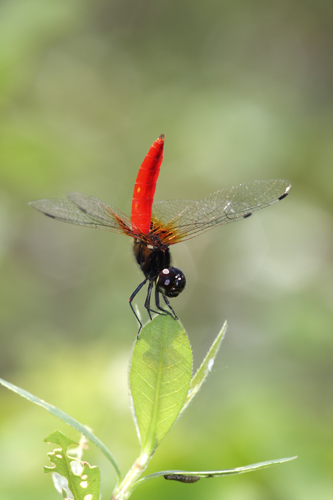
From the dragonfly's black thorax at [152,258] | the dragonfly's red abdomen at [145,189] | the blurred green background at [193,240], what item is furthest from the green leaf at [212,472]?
the blurred green background at [193,240]

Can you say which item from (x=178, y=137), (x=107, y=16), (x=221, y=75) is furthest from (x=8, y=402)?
(x=107, y=16)

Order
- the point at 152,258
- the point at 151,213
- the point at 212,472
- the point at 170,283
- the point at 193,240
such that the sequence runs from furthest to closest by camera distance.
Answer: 1. the point at 193,240
2. the point at 151,213
3. the point at 152,258
4. the point at 170,283
5. the point at 212,472

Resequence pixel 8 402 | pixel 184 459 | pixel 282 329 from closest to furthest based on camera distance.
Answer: pixel 184 459
pixel 8 402
pixel 282 329

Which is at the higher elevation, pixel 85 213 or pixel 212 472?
pixel 85 213

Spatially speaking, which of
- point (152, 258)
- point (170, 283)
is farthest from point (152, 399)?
point (152, 258)

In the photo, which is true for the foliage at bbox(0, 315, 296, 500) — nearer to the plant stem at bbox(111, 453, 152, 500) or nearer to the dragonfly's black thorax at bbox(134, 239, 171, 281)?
the plant stem at bbox(111, 453, 152, 500)

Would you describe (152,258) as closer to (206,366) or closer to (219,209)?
(219,209)

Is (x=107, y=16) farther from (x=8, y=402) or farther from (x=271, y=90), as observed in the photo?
(x=8, y=402)

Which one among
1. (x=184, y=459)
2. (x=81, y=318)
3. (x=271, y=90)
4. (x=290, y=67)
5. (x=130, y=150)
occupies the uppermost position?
(x=290, y=67)
